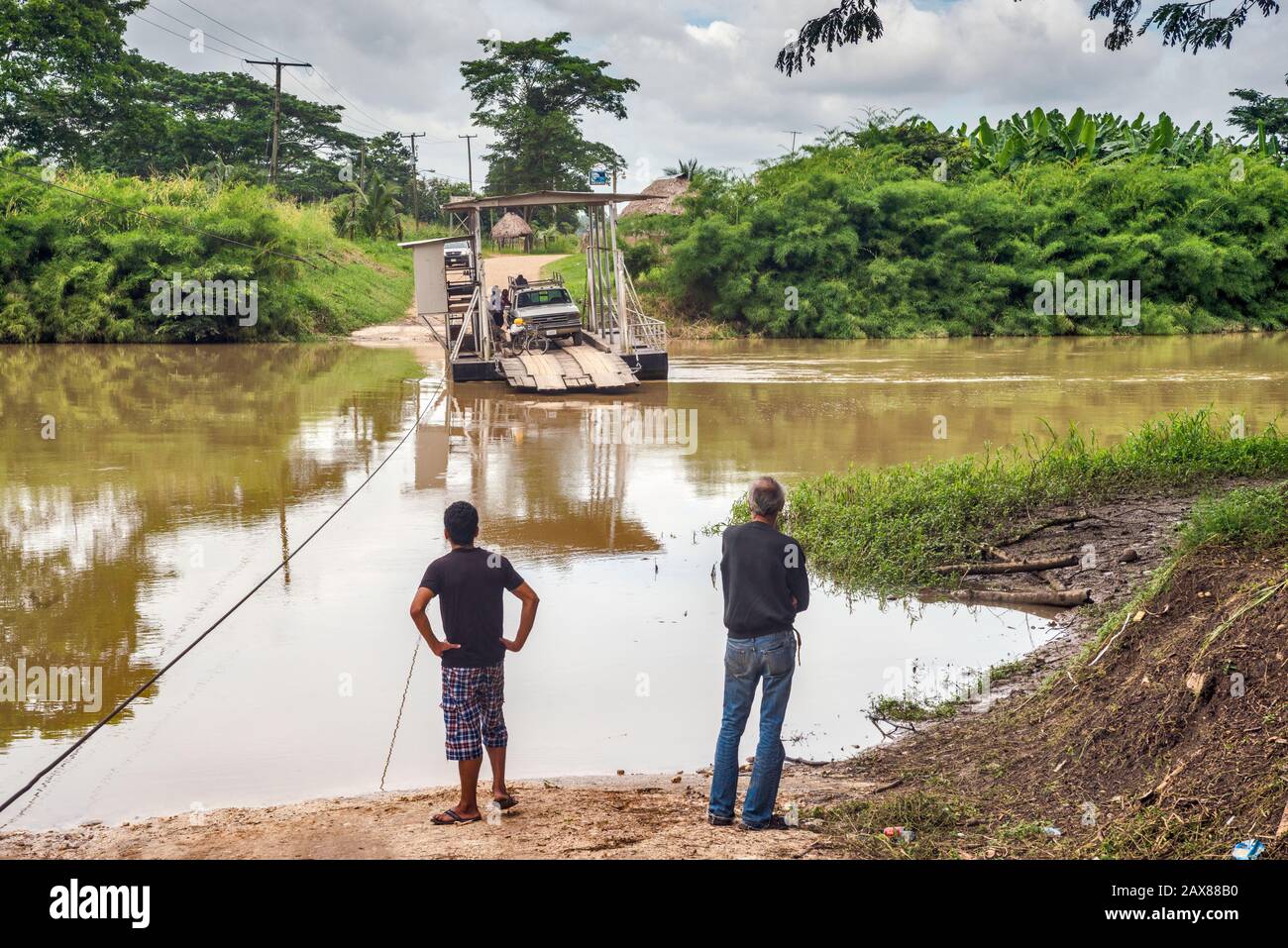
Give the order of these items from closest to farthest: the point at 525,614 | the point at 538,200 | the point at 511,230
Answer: the point at 525,614 < the point at 538,200 < the point at 511,230

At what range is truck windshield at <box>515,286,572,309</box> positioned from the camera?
2823cm

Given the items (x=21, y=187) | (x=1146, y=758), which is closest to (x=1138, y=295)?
(x=21, y=187)

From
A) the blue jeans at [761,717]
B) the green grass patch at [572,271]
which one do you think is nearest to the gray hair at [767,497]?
the blue jeans at [761,717]

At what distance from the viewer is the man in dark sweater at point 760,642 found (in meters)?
5.91

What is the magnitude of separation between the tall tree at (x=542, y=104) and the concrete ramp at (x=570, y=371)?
3963cm

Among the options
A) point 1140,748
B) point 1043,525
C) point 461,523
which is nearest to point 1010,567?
point 1043,525

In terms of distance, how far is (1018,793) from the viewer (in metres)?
5.80

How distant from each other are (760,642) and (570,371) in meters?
19.6

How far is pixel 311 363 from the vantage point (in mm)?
32469

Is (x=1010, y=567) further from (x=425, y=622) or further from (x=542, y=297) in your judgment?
(x=542, y=297)

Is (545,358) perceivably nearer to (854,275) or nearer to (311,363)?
(311,363)

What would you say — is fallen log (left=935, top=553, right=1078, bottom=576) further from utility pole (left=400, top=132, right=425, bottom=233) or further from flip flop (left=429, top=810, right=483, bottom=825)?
utility pole (left=400, top=132, right=425, bottom=233)

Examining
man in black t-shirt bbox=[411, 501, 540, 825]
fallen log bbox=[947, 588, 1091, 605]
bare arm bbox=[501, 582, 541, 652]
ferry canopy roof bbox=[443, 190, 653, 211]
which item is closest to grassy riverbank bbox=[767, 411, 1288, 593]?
fallen log bbox=[947, 588, 1091, 605]

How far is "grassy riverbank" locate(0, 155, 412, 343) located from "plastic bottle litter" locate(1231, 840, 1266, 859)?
116 ft
